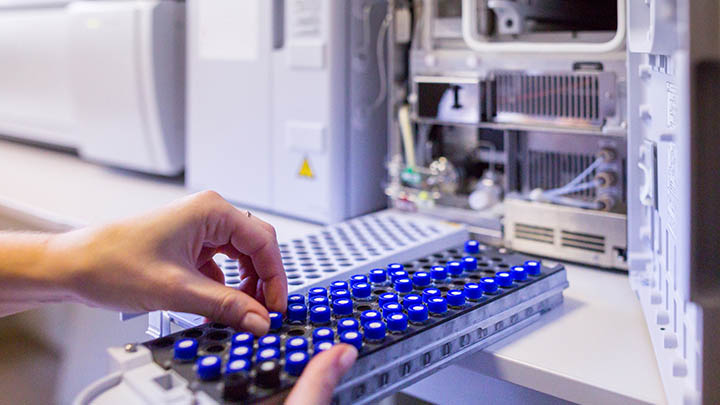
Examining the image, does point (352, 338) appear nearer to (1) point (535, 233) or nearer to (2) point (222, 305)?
(2) point (222, 305)

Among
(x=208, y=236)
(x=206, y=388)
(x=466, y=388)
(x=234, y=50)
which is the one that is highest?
(x=234, y=50)

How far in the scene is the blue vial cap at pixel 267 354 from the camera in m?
0.58

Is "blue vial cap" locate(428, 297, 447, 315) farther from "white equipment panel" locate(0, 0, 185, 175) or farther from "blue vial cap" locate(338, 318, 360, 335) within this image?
"white equipment panel" locate(0, 0, 185, 175)

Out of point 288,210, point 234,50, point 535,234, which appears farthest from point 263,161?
point 535,234

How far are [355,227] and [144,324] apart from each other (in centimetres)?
36

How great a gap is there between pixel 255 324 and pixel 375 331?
111 millimetres

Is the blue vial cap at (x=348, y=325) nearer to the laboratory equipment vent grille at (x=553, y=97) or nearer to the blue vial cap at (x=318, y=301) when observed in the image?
the blue vial cap at (x=318, y=301)

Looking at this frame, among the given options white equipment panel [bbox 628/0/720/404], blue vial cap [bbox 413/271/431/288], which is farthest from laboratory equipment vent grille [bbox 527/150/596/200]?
blue vial cap [bbox 413/271/431/288]

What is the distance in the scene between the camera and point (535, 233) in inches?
42.5

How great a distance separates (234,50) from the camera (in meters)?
1.41

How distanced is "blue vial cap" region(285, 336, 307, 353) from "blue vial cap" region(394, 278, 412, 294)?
6.9 inches

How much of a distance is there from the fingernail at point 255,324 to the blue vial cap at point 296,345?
37mm

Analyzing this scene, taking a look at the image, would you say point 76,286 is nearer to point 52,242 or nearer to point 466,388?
point 52,242

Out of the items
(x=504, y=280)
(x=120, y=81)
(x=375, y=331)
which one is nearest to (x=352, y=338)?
(x=375, y=331)
